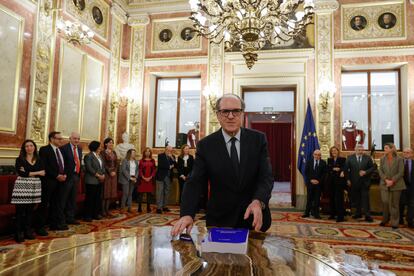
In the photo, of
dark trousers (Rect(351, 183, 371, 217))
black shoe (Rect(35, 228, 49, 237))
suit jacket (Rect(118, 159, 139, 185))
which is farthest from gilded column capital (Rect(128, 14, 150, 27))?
dark trousers (Rect(351, 183, 371, 217))

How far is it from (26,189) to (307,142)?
224 inches

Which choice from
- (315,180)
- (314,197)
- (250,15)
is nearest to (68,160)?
(250,15)

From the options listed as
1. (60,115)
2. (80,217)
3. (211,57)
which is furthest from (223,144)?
(211,57)

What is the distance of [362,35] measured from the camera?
24.1ft

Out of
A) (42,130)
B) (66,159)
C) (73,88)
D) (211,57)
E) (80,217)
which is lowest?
(80,217)

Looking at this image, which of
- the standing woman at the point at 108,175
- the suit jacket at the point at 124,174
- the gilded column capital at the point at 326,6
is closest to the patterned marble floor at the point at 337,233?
the standing woman at the point at 108,175

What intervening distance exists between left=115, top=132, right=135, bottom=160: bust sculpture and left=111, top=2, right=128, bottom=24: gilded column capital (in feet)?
10.2

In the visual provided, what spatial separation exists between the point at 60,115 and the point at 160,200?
2684 mm

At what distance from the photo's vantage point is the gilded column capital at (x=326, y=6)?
24.4 feet

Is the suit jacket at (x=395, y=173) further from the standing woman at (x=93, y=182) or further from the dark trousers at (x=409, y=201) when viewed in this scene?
the standing woman at (x=93, y=182)

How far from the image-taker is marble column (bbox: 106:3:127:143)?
800cm

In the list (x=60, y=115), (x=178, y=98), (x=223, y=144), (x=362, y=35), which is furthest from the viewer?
(x=178, y=98)

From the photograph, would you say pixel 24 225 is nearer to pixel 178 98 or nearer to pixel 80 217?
pixel 80 217

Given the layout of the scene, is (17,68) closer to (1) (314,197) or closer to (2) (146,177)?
(2) (146,177)
